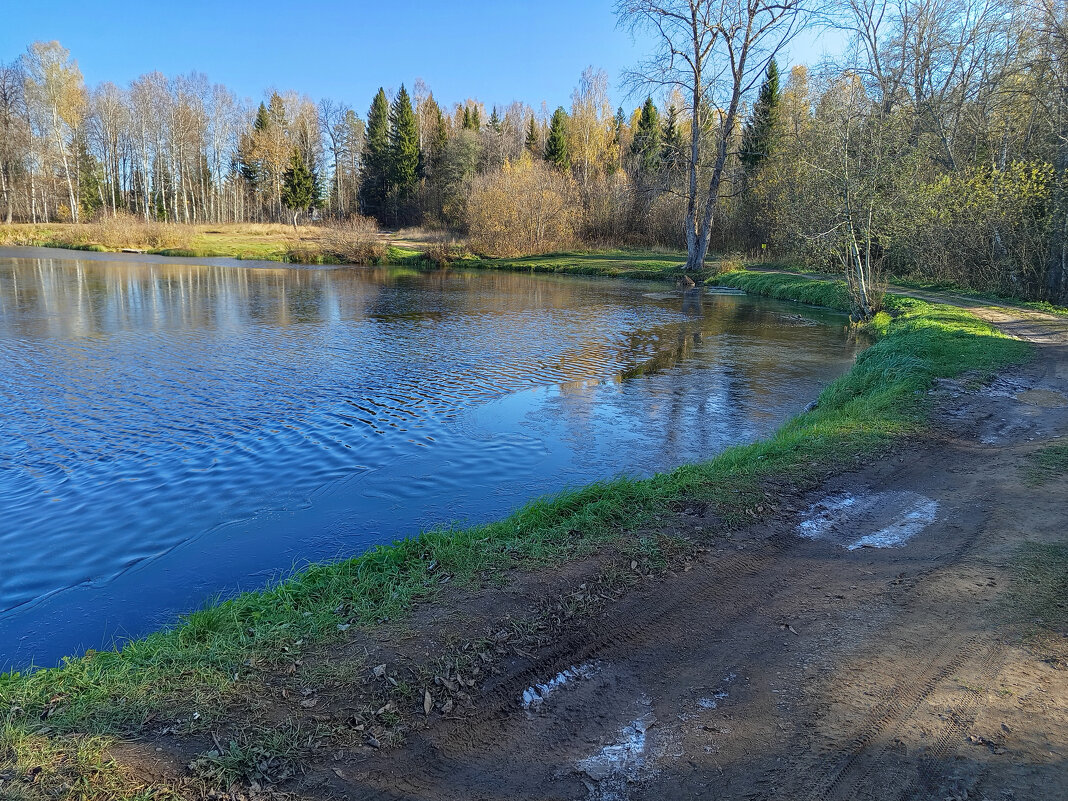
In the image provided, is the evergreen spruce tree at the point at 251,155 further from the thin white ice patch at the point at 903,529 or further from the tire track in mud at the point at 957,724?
the tire track in mud at the point at 957,724

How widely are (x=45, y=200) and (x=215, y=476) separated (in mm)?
69899

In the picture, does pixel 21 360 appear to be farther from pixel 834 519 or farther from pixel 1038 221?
pixel 1038 221

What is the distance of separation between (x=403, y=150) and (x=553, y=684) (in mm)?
73442

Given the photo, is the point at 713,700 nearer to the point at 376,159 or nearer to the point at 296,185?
the point at 296,185

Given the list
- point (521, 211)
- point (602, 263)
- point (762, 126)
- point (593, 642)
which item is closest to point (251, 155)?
point (521, 211)

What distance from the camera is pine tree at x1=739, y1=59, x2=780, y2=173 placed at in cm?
4434

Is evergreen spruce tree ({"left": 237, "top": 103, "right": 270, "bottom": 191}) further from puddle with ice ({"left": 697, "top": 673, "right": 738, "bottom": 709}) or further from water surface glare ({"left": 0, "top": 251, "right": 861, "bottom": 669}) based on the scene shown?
puddle with ice ({"left": 697, "top": 673, "right": 738, "bottom": 709})

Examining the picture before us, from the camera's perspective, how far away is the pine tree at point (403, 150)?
2744 inches

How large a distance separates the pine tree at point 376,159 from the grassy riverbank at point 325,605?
235 feet

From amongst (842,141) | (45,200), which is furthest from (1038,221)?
(45,200)

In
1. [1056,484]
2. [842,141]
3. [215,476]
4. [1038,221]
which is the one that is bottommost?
[215,476]

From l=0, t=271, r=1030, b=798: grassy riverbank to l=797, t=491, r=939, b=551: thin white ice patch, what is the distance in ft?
1.57

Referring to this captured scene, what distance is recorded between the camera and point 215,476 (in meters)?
8.25

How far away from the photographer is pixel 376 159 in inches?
2869
